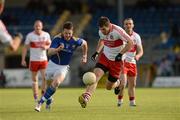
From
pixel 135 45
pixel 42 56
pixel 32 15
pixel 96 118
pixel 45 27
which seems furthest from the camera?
pixel 32 15

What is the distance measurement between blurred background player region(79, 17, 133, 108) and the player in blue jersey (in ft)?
1.75

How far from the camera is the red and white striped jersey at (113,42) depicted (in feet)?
56.2

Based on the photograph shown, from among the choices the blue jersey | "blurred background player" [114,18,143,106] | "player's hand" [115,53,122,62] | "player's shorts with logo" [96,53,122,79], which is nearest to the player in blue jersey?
the blue jersey

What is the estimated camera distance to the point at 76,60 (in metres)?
39.8

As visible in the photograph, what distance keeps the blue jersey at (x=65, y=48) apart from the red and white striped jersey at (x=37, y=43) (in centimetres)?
412

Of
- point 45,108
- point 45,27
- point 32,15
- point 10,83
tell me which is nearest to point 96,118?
point 45,108

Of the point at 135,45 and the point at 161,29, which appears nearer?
the point at 135,45

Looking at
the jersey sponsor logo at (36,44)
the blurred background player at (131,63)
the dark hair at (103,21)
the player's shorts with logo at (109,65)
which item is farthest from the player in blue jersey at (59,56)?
the jersey sponsor logo at (36,44)

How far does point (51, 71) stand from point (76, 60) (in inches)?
891

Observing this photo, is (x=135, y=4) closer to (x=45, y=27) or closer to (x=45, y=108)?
(x=45, y=27)

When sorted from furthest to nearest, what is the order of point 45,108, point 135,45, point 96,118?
1. point 135,45
2. point 45,108
3. point 96,118

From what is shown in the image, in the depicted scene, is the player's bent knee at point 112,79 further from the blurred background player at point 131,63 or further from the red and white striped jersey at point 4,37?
the red and white striped jersey at point 4,37

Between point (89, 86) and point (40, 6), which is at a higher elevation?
point (40, 6)

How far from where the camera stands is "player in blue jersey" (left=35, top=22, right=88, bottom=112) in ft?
54.7
